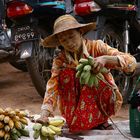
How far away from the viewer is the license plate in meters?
5.55

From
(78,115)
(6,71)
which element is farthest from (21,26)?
(6,71)

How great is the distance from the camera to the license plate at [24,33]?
219 inches

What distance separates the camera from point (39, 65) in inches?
232

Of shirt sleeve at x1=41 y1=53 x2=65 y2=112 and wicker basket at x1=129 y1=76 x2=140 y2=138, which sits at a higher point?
shirt sleeve at x1=41 y1=53 x2=65 y2=112

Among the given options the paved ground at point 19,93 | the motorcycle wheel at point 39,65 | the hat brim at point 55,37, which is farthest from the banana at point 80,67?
the motorcycle wheel at point 39,65

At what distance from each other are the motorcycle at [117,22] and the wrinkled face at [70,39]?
5.48 feet

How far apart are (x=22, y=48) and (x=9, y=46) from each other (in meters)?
0.75

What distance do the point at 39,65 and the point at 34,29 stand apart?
1.60ft

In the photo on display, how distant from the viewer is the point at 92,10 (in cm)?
540

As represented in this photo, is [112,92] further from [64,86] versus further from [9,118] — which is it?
[9,118]

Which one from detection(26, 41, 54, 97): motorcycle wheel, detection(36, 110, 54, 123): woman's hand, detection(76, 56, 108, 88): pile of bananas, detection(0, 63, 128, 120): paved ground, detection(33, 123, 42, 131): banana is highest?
detection(76, 56, 108, 88): pile of bananas

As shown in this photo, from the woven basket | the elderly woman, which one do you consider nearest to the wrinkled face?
the elderly woman

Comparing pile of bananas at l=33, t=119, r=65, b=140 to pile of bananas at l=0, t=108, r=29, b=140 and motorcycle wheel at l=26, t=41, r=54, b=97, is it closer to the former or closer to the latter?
pile of bananas at l=0, t=108, r=29, b=140

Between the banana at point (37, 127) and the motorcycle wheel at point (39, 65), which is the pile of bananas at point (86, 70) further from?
the motorcycle wheel at point (39, 65)
